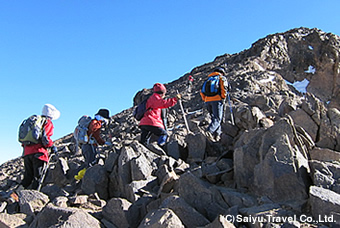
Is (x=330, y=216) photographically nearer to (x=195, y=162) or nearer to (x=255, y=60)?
(x=195, y=162)

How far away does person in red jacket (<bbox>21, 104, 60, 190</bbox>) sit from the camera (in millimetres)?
8164

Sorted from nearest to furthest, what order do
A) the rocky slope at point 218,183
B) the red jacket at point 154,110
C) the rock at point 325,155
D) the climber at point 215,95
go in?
the rocky slope at point 218,183, the rock at point 325,155, the red jacket at point 154,110, the climber at point 215,95

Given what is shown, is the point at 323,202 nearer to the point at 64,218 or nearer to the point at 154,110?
the point at 64,218

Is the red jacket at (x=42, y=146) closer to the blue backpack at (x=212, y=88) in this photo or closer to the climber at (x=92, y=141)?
the climber at (x=92, y=141)

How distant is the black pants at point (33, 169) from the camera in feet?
27.1

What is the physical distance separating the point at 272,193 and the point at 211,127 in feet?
14.4

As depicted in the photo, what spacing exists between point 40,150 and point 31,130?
65cm

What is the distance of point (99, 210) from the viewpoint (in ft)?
19.9

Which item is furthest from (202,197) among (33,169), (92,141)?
(33,169)

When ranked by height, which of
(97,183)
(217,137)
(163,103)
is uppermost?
(163,103)

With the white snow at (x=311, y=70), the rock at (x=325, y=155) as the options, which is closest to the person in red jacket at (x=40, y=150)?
the rock at (x=325, y=155)

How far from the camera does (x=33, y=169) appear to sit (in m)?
8.51

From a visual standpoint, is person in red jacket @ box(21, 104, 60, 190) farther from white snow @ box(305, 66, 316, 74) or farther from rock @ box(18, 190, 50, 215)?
white snow @ box(305, 66, 316, 74)

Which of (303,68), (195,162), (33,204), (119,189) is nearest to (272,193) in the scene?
(195,162)
